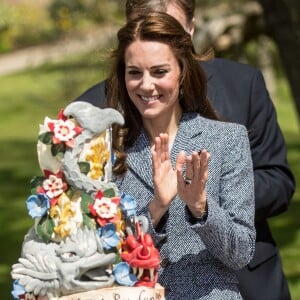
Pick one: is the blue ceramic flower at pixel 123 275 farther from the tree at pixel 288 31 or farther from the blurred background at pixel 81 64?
the tree at pixel 288 31

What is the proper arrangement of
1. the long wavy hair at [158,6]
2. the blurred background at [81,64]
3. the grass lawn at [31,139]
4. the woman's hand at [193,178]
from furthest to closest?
1. the grass lawn at [31,139]
2. the blurred background at [81,64]
3. the long wavy hair at [158,6]
4. the woman's hand at [193,178]

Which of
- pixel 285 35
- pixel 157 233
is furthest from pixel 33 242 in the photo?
pixel 285 35

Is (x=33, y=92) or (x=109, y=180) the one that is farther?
(x=33, y=92)

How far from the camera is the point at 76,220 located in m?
3.29

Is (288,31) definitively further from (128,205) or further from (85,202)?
(85,202)

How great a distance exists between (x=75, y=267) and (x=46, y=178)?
1.02ft

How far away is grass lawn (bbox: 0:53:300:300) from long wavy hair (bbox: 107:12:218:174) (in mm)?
525

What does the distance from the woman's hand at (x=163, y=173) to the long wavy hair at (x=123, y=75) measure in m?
0.29

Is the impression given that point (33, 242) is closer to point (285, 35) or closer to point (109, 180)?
point (109, 180)

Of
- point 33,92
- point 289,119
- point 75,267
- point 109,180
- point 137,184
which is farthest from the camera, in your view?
point 33,92

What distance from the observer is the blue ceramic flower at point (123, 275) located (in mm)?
3295

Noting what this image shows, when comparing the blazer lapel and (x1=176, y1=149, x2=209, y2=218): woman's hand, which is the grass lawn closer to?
the blazer lapel

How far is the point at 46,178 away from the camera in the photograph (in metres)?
3.36

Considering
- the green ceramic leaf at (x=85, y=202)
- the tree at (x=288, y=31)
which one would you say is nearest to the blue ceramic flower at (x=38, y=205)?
the green ceramic leaf at (x=85, y=202)
